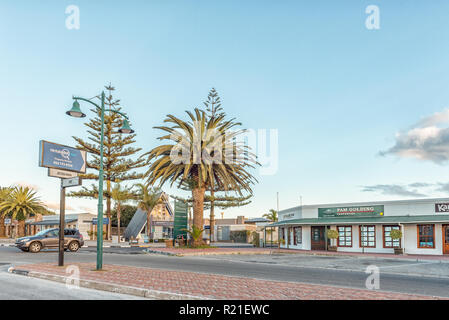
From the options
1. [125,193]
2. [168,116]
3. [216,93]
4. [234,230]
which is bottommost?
[234,230]

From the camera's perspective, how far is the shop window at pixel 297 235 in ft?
120

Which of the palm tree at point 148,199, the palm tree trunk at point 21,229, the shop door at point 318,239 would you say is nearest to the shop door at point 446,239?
the shop door at point 318,239

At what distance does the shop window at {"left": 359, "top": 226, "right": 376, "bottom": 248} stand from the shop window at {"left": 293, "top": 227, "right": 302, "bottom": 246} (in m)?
5.80

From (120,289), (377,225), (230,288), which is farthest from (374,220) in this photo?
(120,289)

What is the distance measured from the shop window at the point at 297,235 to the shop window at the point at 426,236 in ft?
32.8

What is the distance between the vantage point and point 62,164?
15242mm

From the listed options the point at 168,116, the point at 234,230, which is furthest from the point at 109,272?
the point at 234,230

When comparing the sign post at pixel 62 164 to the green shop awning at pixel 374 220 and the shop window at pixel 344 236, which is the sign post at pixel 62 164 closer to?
the green shop awning at pixel 374 220

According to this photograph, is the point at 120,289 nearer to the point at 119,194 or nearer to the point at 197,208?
the point at 197,208
